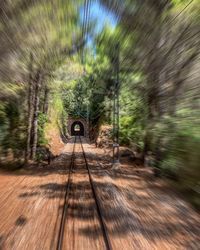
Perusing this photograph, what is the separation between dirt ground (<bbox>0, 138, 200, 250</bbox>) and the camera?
726 centimetres

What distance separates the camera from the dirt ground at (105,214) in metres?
7.26

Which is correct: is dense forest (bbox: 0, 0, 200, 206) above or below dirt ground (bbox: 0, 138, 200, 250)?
above

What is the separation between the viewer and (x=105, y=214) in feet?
30.4

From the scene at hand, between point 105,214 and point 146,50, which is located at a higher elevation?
point 146,50

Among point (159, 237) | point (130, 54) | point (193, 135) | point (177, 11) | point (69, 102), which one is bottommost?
point (159, 237)

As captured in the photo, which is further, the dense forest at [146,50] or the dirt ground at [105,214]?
the dirt ground at [105,214]

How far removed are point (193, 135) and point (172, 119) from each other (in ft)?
4.22

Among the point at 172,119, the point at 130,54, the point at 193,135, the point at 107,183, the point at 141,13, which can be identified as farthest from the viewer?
the point at 107,183

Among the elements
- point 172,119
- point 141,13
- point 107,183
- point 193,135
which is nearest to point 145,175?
point 107,183

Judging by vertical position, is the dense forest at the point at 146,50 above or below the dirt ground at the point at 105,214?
above

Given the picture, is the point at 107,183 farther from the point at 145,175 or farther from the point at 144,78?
the point at 144,78

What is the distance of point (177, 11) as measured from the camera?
8.51 m

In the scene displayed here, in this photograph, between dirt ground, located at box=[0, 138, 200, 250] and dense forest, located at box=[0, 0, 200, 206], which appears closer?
dense forest, located at box=[0, 0, 200, 206]

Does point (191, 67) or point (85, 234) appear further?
point (85, 234)
